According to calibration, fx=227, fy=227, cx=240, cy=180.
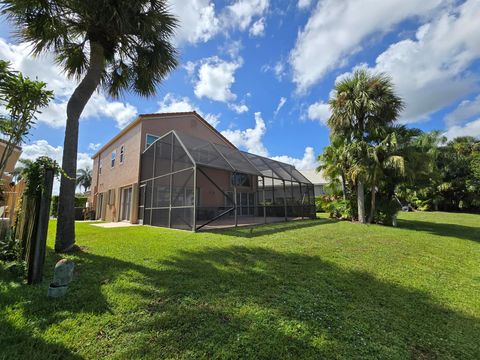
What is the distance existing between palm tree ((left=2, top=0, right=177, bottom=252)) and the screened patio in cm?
372

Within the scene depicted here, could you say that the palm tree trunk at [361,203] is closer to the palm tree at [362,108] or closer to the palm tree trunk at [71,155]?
the palm tree at [362,108]

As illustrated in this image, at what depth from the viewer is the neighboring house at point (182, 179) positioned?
10.2 meters

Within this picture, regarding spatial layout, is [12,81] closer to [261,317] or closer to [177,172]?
[261,317]

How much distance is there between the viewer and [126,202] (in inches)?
564

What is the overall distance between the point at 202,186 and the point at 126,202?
488cm

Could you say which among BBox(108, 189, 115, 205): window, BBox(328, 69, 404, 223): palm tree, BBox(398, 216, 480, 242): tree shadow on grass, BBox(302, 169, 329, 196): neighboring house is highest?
BBox(328, 69, 404, 223): palm tree

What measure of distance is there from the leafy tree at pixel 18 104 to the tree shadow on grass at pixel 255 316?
289cm

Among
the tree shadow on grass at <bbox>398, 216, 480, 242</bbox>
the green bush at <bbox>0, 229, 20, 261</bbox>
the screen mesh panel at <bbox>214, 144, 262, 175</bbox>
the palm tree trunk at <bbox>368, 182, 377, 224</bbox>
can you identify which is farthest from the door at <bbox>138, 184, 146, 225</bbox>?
the tree shadow on grass at <bbox>398, 216, 480, 242</bbox>

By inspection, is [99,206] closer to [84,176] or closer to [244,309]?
[244,309]

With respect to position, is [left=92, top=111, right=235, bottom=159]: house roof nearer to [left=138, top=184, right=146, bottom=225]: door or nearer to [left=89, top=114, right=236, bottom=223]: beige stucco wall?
[left=89, top=114, right=236, bottom=223]: beige stucco wall

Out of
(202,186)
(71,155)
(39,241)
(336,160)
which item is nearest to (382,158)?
(336,160)

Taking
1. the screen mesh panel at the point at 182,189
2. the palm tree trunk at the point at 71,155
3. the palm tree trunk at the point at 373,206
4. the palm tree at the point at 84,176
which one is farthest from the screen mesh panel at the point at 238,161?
the palm tree at the point at 84,176

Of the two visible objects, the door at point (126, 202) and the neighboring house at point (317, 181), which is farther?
the neighboring house at point (317, 181)

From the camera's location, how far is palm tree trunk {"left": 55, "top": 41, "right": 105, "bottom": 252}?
5.39m
